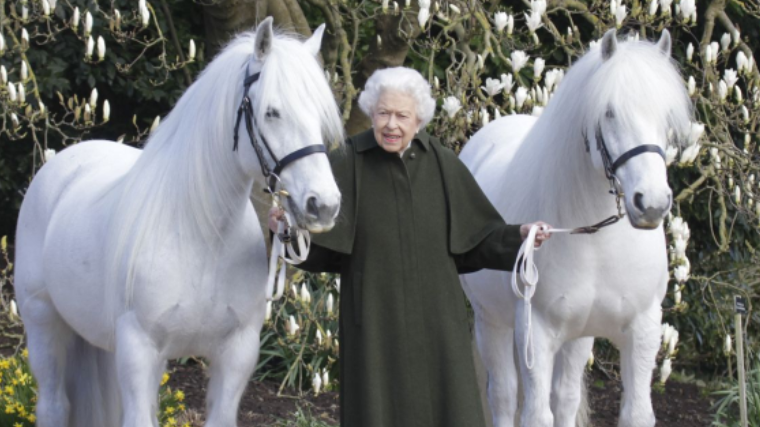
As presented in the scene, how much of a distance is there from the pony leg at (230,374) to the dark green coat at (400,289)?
383 mm

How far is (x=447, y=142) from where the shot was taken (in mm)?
6652

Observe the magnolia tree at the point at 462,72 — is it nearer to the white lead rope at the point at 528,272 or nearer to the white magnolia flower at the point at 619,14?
the white magnolia flower at the point at 619,14

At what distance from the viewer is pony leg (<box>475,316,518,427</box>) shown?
510 cm

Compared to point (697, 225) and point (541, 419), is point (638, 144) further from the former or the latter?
point (697, 225)

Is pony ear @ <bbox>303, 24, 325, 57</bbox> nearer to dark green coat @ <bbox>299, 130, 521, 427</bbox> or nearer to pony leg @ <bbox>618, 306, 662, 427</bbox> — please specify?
dark green coat @ <bbox>299, 130, 521, 427</bbox>

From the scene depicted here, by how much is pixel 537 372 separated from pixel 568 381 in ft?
2.24

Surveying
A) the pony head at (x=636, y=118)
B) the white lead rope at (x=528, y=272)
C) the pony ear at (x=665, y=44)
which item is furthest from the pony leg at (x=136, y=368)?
the pony ear at (x=665, y=44)

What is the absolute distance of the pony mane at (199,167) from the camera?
3.83 meters

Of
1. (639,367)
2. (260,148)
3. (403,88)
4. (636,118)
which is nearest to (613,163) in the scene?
(636,118)

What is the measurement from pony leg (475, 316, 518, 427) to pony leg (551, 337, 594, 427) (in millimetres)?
184

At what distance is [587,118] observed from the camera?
414 cm

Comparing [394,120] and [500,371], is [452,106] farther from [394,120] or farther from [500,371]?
[394,120]

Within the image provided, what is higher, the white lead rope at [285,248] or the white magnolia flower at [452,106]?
the white magnolia flower at [452,106]

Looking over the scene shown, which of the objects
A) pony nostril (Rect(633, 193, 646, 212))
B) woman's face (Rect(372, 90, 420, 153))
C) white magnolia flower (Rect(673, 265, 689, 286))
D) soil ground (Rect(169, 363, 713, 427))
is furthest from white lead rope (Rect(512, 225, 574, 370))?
soil ground (Rect(169, 363, 713, 427))
